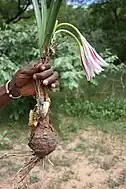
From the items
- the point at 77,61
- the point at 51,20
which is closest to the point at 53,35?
the point at 51,20

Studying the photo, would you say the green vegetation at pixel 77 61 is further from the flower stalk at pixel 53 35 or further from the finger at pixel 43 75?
the finger at pixel 43 75

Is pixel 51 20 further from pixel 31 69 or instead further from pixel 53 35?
pixel 31 69

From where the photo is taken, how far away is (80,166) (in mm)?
3469

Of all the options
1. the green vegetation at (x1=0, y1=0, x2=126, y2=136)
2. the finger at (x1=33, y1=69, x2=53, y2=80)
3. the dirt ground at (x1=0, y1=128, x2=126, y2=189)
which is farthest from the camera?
the green vegetation at (x1=0, y1=0, x2=126, y2=136)

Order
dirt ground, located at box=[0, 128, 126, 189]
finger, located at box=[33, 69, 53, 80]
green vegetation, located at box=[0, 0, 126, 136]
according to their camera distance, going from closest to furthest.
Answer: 1. finger, located at box=[33, 69, 53, 80]
2. dirt ground, located at box=[0, 128, 126, 189]
3. green vegetation, located at box=[0, 0, 126, 136]

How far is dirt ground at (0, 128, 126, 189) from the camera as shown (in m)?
3.11

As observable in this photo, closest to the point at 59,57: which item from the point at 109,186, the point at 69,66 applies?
the point at 69,66

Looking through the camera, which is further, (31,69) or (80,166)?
(80,166)

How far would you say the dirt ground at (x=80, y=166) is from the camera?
3111 mm

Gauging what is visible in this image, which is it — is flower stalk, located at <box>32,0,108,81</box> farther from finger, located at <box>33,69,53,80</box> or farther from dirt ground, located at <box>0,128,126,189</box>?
dirt ground, located at <box>0,128,126,189</box>

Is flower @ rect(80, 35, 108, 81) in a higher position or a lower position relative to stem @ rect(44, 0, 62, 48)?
lower

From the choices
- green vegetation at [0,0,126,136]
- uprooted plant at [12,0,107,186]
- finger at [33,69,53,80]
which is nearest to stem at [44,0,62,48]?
uprooted plant at [12,0,107,186]

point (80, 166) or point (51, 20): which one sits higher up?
point (51, 20)

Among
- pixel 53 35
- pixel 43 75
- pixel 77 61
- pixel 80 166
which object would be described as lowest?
pixel 80 166
